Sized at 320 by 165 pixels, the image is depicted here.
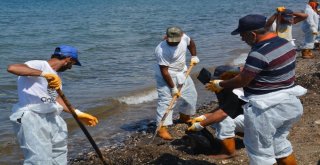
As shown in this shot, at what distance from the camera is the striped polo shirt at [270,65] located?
452 cm

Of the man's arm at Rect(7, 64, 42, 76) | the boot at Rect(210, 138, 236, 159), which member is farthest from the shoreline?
the man's arm at Rect(7, 64, 42, 76)

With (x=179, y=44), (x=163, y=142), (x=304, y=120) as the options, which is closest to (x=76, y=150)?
(x=163, y=142)

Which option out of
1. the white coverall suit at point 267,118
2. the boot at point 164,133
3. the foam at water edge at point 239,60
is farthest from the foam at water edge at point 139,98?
the white coverall suit at point 267,118

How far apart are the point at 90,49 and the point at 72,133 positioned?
416 inches

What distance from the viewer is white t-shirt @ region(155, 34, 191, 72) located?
7.70 metres

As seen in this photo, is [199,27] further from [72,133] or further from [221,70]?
[221,70]

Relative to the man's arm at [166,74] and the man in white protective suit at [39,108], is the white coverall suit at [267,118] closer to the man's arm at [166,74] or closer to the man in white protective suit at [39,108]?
the man in white protective suit at [39,108]

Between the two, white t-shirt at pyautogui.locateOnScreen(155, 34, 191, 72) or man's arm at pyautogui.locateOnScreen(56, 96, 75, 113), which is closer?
man's arm at pyautogui.locateOnScreen(56, 96, 75, 113)

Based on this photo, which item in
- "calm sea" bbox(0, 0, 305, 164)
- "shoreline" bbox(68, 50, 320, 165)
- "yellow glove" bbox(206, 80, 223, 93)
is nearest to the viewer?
"yellow glove" bbox(206, 80, 223, 93)

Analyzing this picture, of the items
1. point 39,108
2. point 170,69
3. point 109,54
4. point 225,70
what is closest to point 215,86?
point 225,70

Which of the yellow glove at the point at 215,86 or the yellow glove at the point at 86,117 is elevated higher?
the yellow glove at the point at 215,86

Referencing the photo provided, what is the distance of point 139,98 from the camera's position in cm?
1159

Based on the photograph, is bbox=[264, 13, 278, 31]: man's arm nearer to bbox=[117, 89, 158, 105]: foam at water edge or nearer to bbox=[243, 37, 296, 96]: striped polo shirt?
bbox=[243, 37, 296, 96]: striped polo shirt

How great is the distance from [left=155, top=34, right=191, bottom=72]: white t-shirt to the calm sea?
5.88ft
